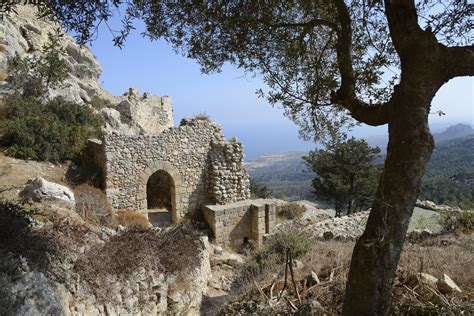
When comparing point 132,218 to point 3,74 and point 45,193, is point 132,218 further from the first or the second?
point 3,74

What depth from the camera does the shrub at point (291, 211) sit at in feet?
50.6

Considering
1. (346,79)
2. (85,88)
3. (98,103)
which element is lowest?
(346,79)

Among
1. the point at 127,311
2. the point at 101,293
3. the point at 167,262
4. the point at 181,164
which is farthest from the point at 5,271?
the point at 181,164

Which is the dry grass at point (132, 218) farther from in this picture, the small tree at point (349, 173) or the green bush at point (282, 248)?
the small tree at point (349, 173)

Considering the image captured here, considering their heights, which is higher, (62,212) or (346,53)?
(346,53)

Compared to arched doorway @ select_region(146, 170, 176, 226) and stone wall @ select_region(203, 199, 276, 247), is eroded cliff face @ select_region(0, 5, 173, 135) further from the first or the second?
stone wall @ select_region(203, 199, 276, 247)

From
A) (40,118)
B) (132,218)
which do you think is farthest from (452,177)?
(40,118)

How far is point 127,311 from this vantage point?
15.6 feet

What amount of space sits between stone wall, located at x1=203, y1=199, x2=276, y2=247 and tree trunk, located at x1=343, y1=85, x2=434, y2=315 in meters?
8.94

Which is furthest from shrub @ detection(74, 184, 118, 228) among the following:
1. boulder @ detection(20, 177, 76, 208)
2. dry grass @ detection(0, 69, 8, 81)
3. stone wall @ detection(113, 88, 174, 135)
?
stone wall @ detection(113, 88, 174, 135)

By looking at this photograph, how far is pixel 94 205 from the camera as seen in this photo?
31.8ft

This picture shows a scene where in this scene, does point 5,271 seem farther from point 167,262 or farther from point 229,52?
point 229,52

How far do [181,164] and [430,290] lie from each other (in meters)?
10.3

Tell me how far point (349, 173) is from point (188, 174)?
1448 cm
